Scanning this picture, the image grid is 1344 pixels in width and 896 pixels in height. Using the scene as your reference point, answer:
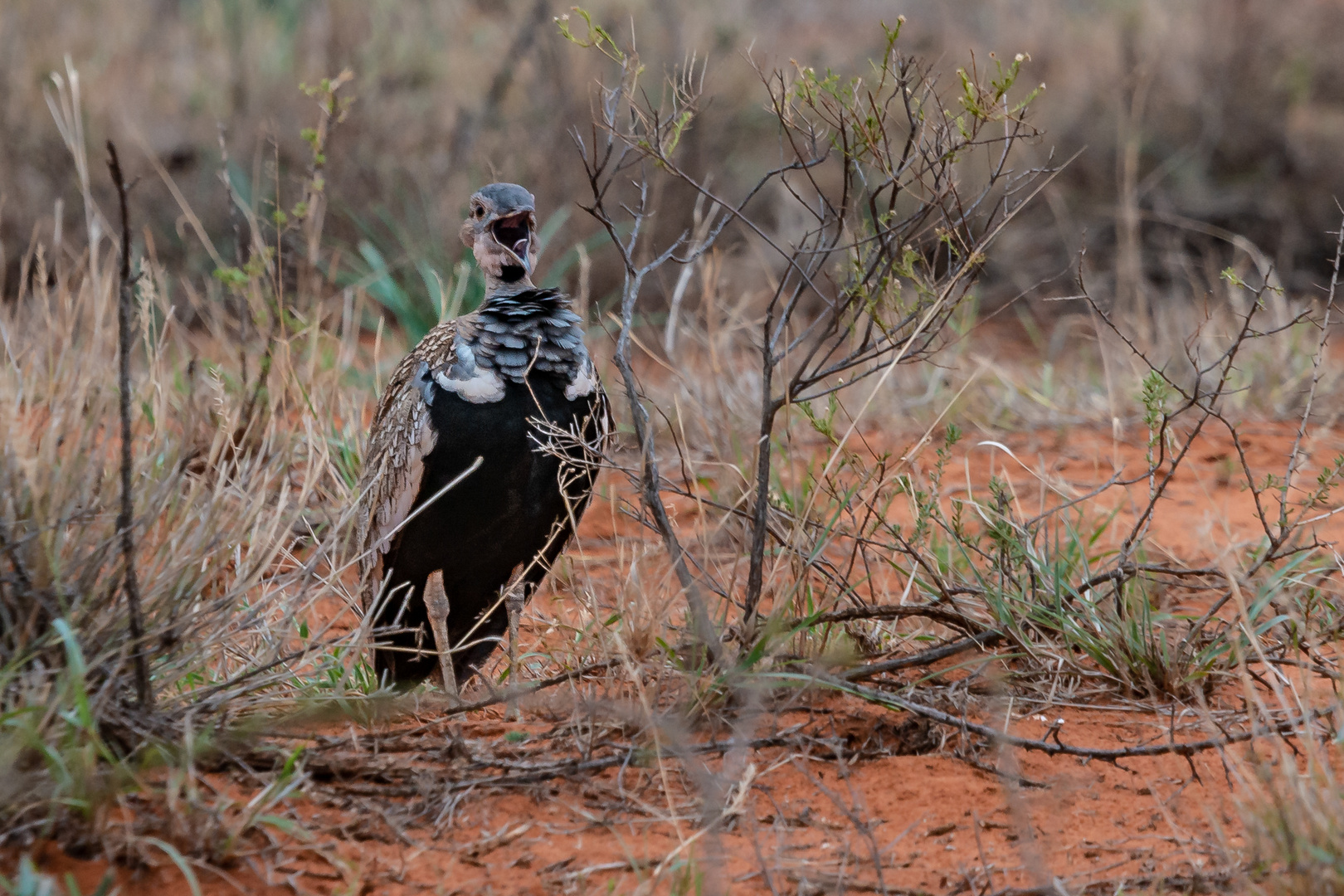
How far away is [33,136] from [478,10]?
3.87m

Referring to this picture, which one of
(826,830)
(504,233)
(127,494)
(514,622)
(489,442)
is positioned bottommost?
(514,622)

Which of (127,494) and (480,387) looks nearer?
(127,494)

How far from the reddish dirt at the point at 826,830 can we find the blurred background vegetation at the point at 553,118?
14.2 feet

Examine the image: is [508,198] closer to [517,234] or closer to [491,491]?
[517,234]

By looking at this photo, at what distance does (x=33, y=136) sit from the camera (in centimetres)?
793

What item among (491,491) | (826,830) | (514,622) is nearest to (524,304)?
(491,491)

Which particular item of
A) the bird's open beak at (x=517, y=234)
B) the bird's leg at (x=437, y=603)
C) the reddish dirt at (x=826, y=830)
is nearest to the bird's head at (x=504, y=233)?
the bird's open beak at (x=517, y=234)

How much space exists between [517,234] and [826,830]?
186 centimetres

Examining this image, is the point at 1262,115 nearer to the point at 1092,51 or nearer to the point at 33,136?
the point at 1092,51

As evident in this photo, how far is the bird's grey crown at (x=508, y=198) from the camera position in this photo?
3.48m

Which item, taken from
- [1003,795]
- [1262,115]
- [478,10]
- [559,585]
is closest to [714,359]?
[559,585]

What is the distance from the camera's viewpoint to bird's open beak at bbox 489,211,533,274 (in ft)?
11.5

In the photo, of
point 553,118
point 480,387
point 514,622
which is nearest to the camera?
point 480,387

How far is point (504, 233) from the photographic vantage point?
3605mm
